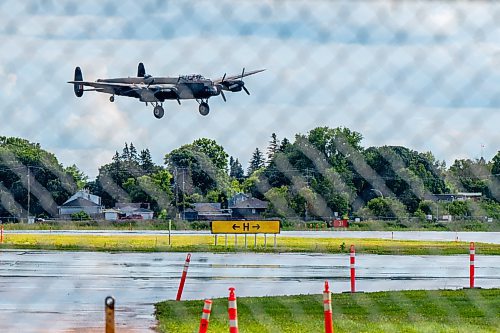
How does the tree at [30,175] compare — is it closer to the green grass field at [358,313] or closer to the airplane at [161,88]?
the airplane at [161,88]

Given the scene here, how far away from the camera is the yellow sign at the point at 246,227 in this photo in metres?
32.4

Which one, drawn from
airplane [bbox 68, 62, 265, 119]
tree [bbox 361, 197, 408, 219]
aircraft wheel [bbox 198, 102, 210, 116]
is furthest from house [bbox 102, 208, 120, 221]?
aircraft wheel [bbox 198, 102, 210, 116]

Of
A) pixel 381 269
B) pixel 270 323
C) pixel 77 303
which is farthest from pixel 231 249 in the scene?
pixel 270 323

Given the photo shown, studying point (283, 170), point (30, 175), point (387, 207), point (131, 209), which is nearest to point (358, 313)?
point (387, 207)

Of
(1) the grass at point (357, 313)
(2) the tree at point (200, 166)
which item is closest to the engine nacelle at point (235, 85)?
(2) the tree at point (200, 166)

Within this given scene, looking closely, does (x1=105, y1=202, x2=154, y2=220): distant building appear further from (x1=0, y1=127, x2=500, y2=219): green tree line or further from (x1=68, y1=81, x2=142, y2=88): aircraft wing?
(x1=68, y1=81, x2=142, y2=88): aircraft wing

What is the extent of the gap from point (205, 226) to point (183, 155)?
119 feet

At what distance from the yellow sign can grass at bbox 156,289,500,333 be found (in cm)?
1762

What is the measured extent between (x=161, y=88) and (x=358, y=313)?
13.1 feet

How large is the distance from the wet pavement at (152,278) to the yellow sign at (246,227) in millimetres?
4597

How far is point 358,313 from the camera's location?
12164 millimetres

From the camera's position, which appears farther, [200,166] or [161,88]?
[161,88]

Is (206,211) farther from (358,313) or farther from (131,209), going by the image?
(358,313)

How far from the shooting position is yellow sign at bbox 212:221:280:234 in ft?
106
